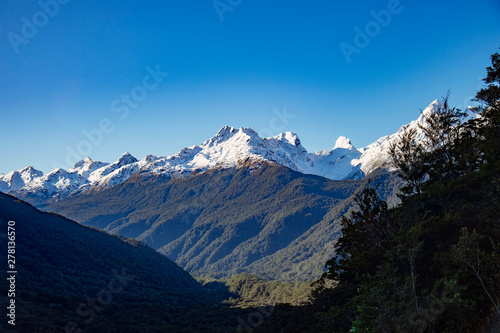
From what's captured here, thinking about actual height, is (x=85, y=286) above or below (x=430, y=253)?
above

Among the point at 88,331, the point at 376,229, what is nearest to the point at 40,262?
the point at 88,331

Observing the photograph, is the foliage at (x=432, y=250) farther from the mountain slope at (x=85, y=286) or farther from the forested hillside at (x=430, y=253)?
the mountain slope at (x=85, y=286)

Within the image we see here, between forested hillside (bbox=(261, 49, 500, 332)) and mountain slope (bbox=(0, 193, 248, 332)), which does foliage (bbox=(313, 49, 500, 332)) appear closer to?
forested hillside (bbox=(261, 49, 500, 332))

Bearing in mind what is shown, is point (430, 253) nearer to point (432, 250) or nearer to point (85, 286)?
point (432, 250)

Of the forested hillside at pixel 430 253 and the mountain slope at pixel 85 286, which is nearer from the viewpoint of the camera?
the forested hillside at pixel 430 253

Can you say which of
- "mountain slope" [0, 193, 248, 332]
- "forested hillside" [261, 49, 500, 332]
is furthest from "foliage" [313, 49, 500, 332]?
"mountain slope" [0, 193, 248, 332]

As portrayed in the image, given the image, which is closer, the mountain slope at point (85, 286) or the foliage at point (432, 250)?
the foliage at point (432, 250)

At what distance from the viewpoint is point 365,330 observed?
1847 cm

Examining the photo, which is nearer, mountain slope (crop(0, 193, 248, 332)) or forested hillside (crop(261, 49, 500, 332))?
forested hillside (crop(261, 49, 500, 332))

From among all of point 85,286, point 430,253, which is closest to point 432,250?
point 430,253

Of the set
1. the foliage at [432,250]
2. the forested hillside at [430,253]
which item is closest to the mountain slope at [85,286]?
the forested hillside at [430,253]

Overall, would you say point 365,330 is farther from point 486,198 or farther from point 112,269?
point 112,269

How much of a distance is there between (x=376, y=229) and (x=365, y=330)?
43.4 feet

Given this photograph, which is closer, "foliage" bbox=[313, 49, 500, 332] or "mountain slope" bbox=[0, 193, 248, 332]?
"foliage" bbox=[313, 49, 500, 332]
